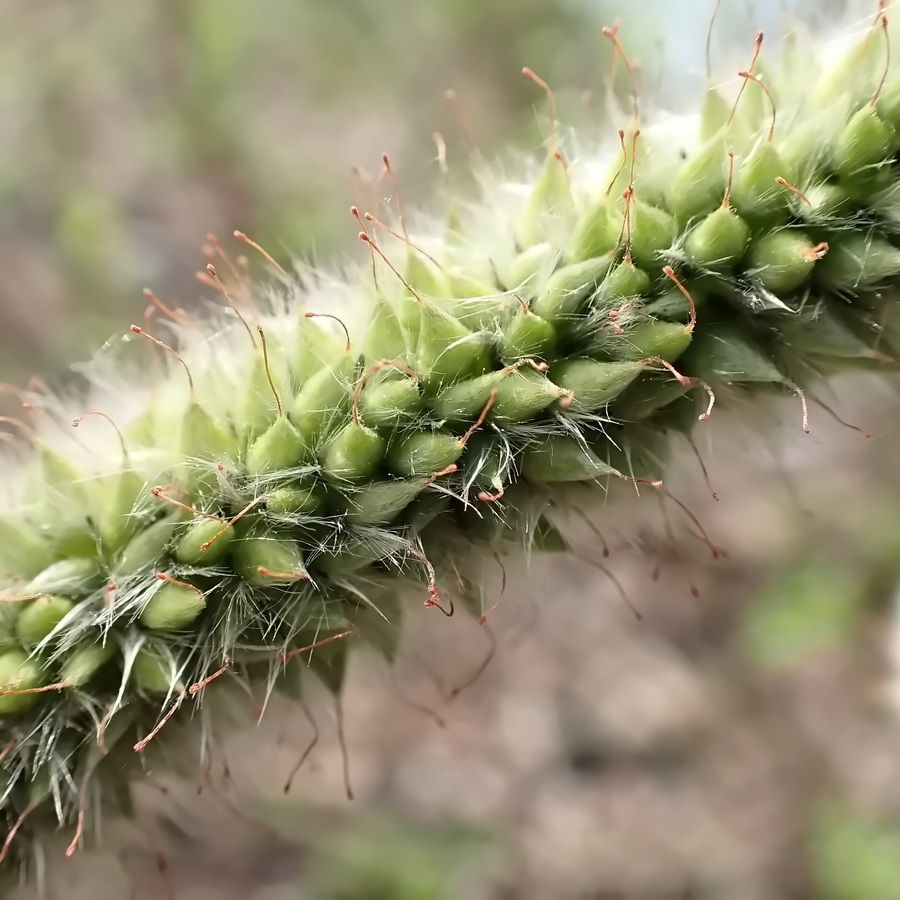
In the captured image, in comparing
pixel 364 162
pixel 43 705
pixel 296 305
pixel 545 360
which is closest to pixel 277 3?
pixel 364 162

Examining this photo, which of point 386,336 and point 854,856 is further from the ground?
point 386,336

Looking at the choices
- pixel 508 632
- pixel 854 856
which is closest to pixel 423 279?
pixel 508 632

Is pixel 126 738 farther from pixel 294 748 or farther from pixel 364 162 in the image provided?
pixel 364 162

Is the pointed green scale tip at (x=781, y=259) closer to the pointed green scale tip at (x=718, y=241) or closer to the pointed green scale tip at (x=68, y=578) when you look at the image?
the pointed green scale tip at (x=718, y=241)

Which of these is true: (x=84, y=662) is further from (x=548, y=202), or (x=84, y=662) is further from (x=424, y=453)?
(x=548, y=202)

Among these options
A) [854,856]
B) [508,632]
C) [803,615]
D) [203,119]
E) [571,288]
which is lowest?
[854,856]

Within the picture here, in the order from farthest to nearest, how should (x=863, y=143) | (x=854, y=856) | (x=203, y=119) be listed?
(x=203, y=119)
(x=854, y=856)
(x=863, y=143)
